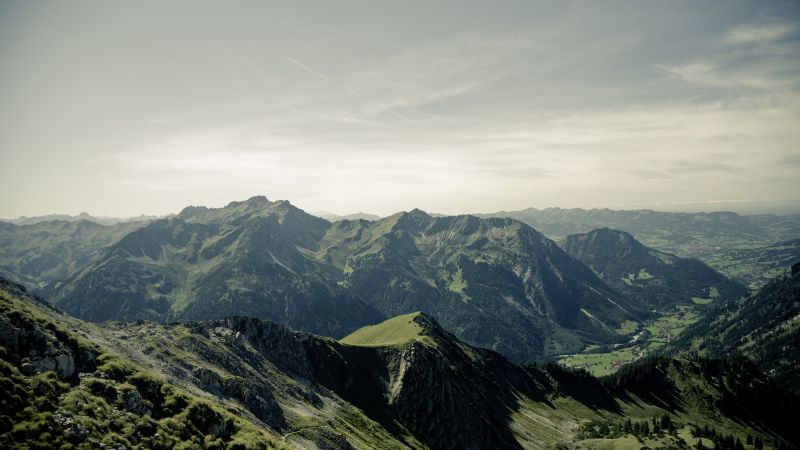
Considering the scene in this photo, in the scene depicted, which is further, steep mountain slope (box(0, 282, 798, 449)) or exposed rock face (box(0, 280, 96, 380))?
exposed rock face (box(0, 280, 96, 380))

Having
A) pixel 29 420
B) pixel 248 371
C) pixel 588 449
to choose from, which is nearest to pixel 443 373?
pixel 588 449

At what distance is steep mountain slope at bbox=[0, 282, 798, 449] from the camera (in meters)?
49.0

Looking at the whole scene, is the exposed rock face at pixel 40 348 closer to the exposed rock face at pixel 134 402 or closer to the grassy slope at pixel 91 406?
the grassy slope at pixel 91 406

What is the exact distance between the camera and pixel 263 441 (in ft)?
219

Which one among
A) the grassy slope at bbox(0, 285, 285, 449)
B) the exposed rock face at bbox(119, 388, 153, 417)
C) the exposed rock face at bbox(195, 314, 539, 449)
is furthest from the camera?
the exposed rock face at bbox(195, 314, 539, 449)

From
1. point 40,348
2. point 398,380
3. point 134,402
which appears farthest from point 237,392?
point 398,380

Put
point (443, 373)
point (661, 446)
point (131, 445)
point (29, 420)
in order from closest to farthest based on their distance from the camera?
1. point (29, 420)
2. point (131, 445)
3. point (443, 373)
4. point (661, 446)

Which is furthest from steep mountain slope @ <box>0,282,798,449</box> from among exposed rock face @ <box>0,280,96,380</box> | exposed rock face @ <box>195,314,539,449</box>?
exposed rock face @ <box>195,314,539,449</box>

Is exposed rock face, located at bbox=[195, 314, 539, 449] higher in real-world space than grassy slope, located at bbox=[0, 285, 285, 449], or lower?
lower

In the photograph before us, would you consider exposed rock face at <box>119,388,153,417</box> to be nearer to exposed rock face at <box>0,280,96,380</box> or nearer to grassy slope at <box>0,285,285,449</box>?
grassy slope at <box>0,285,285,449</box>

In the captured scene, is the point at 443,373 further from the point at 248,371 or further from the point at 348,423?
the point at 248,371

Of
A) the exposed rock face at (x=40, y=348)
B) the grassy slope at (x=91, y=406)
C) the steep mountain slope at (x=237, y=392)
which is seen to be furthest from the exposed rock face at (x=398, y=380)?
the exposed rock face at (x=40, y=348)

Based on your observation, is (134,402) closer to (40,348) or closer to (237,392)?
(40,348)

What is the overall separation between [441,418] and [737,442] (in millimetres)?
153919
